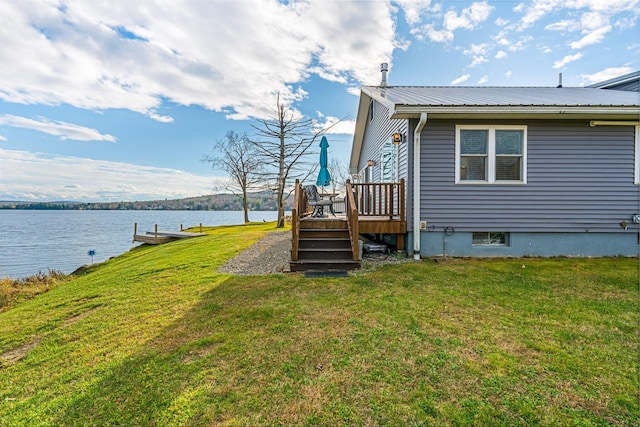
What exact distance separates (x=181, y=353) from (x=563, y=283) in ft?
19.2

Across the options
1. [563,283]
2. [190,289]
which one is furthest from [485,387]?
[190,289]

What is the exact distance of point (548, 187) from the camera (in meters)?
6.79

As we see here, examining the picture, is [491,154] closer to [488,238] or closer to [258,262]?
[488,238]

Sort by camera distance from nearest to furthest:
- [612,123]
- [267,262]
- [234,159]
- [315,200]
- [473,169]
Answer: [612,123]
[473,169]
[267,262]
[315,200]
[234,159]

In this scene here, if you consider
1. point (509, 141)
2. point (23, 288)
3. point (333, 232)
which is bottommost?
point (23, 288)

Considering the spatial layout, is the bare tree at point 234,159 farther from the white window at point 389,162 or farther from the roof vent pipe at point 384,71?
the white window at point 389,162

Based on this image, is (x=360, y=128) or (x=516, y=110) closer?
(x=516, y=110)

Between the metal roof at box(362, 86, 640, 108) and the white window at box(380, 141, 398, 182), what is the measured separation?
1376 millimetres

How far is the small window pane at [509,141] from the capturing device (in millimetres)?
6744

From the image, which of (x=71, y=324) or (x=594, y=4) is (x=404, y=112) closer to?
(x=71, y=324)

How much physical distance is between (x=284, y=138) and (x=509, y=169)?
16.2 meters

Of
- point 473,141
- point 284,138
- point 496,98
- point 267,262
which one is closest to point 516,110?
point 473,141

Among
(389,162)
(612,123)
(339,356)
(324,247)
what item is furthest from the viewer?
(389,162)

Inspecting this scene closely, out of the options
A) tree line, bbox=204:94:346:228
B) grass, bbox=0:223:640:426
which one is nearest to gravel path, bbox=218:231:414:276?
grass, bbox=0:223:640:426
